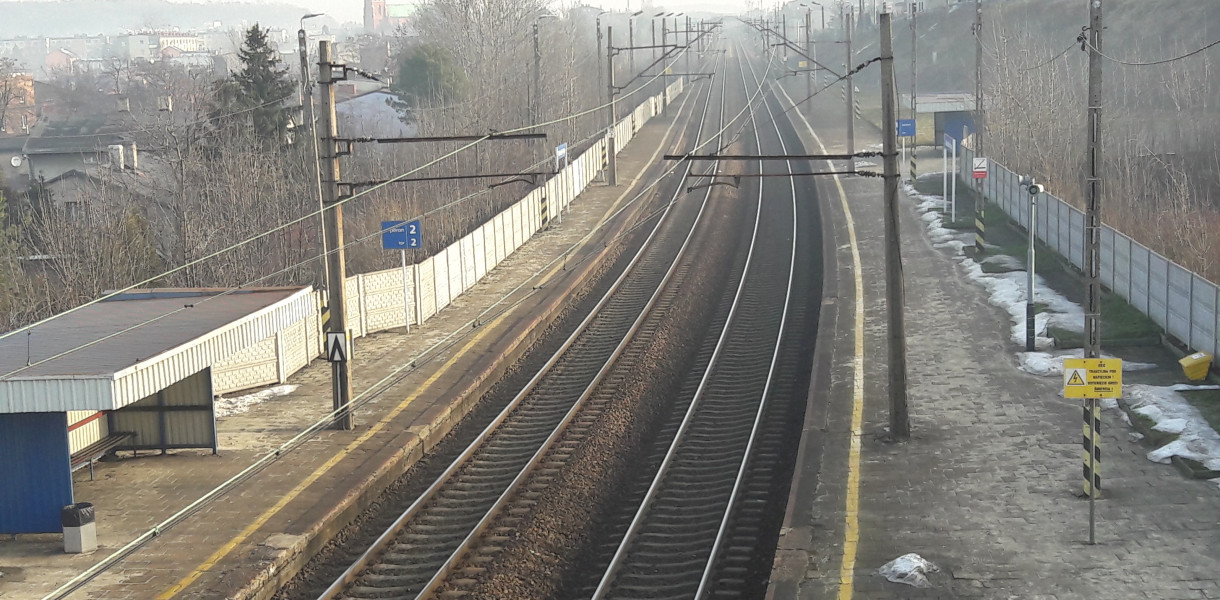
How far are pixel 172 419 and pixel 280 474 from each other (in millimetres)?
1858

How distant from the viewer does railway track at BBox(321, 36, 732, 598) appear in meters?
12.2

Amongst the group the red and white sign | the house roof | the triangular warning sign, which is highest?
the house roof

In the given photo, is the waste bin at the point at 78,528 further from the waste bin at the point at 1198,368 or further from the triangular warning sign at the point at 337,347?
the waste bin at the point at 1198,368

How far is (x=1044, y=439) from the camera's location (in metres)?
15.3

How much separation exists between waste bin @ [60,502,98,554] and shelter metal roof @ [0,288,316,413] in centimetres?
106

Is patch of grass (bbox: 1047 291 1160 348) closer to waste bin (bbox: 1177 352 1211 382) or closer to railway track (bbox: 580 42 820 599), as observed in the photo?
waste bin (bbox: 1177 352 1211 382)

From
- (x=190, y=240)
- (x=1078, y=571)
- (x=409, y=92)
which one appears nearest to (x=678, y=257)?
(x=190, y=240)

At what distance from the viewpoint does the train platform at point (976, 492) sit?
11.2m

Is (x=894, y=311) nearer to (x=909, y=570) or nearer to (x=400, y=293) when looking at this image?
(x=909, y=570)

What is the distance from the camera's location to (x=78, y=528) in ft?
40.9

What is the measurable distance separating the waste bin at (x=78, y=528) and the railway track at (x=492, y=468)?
2894 mm

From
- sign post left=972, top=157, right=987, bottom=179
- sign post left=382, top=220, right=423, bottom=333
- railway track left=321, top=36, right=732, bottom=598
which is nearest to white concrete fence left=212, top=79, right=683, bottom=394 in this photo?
sign post left=382, top=220, right=423, bottom=333

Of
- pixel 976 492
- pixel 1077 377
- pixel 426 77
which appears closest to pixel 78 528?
pixel 976 492

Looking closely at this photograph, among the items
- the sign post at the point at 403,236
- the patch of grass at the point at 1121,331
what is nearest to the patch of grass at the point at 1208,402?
the patch of grass at the point at 1121,331
